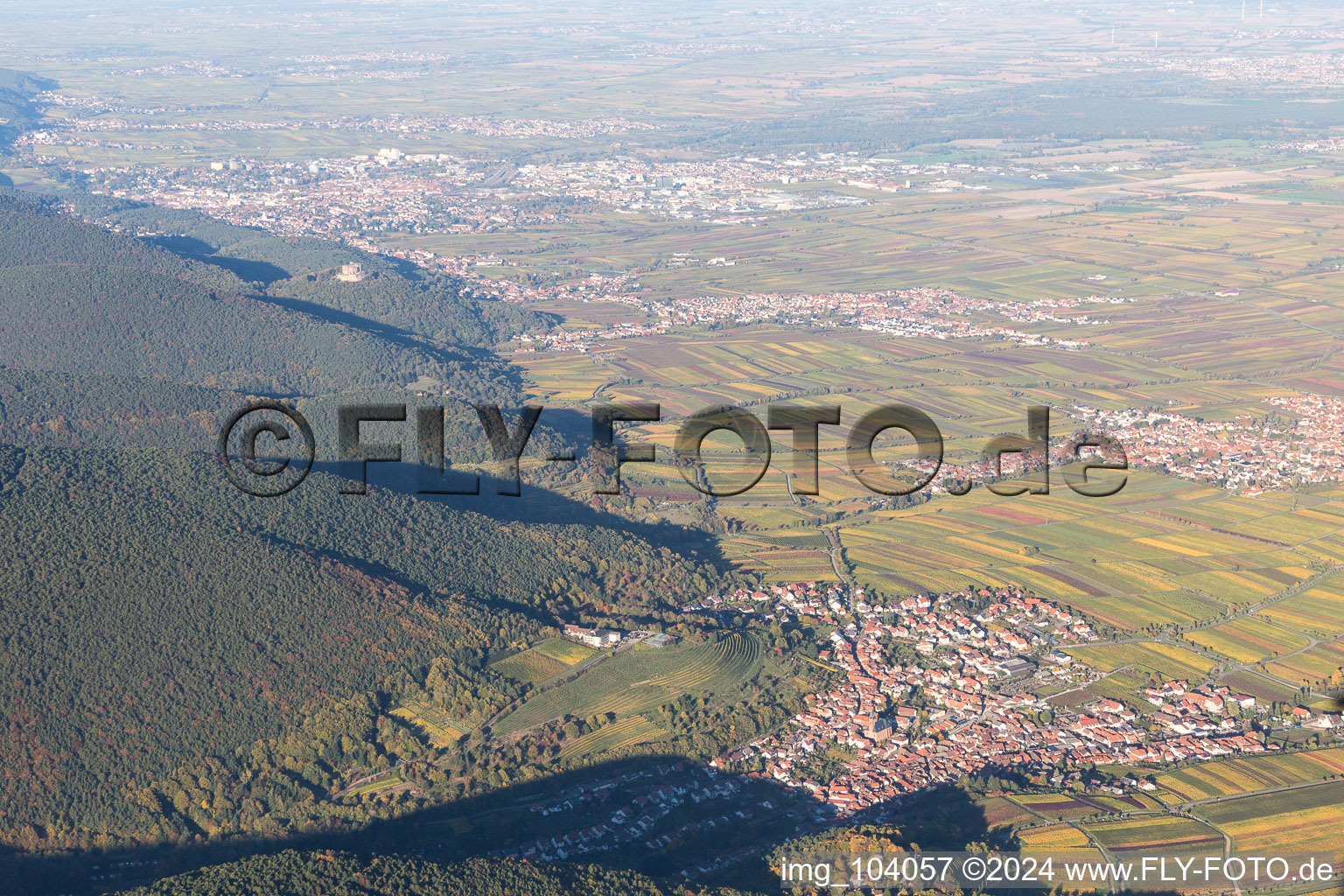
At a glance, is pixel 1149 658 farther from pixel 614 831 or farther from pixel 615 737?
pixel 614 831

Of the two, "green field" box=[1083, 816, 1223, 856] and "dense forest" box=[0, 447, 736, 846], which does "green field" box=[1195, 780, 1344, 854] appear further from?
"dense forest" box=[0, 447, 736, 846]

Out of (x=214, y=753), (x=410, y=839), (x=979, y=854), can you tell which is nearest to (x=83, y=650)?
(x=214, y=753)

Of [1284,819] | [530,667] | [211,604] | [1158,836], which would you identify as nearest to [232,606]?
[211,604]

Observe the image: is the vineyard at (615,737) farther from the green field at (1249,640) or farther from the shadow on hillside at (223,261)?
the shadow on hillside at (223,261)

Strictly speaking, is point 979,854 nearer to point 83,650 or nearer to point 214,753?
point 214,753

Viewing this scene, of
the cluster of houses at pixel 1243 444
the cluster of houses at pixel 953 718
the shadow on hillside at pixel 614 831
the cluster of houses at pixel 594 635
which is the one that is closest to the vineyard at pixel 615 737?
the shadow on hillside at pixel 614 831
